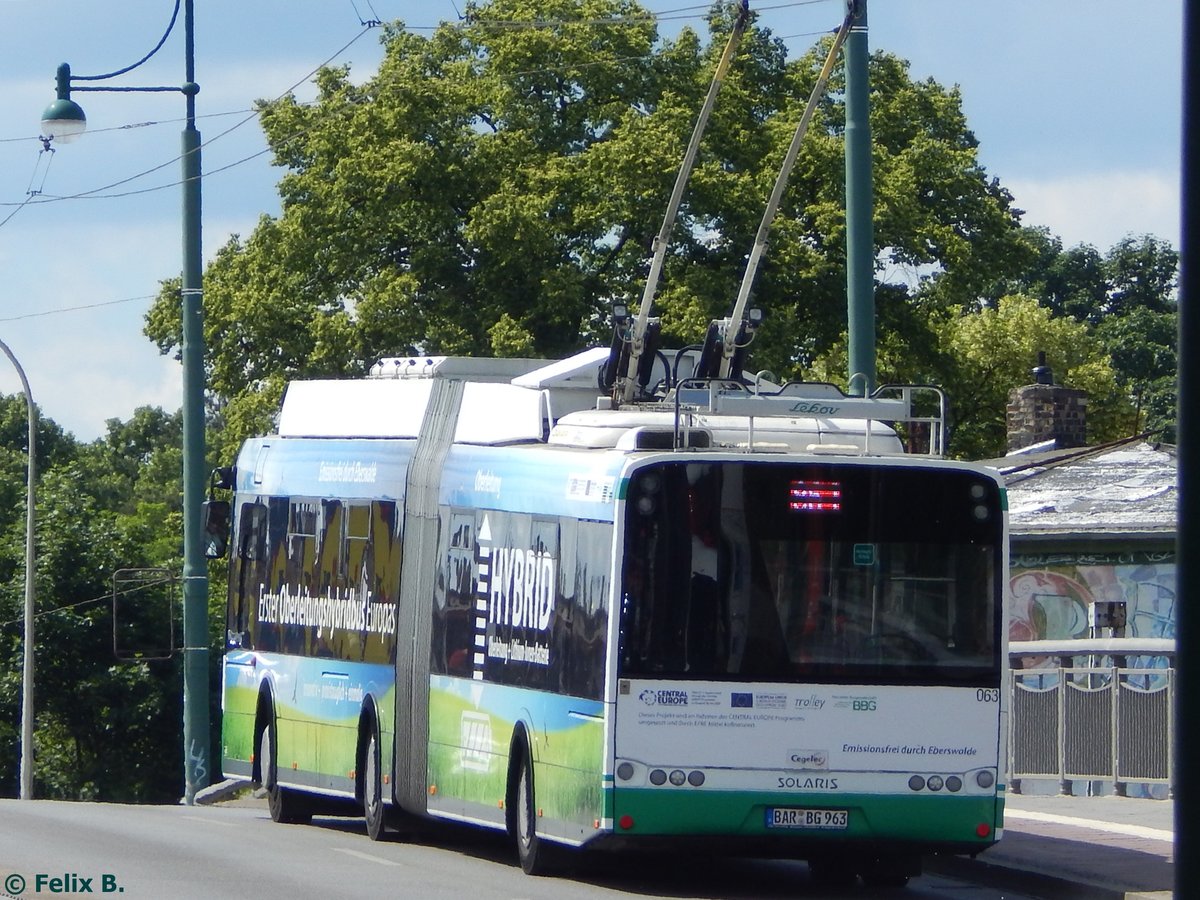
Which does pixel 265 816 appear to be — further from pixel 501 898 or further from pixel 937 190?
pixel 937 190

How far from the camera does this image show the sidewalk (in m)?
11.9

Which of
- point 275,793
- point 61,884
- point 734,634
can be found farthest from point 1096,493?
point 61,884

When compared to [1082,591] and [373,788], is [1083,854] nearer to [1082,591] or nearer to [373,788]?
[373,788]

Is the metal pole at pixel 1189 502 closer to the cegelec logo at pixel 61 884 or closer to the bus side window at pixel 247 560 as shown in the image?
the cegelec logo at pixel 61 884

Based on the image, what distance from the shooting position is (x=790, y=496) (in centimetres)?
1233

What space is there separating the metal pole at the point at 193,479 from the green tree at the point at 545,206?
12.4m

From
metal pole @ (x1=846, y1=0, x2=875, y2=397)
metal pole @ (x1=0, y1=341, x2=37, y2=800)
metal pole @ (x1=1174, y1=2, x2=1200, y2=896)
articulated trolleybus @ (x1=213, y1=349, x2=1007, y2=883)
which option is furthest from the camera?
metal pole @ (x1=0, y1=341, x2=37, y2=800)

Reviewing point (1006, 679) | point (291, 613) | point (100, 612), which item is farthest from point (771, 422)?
point (100, 612)

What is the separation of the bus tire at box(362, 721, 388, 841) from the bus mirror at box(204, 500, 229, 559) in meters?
4.05

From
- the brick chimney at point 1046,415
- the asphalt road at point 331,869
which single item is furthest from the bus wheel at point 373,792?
the brick chimney at point 1046,415

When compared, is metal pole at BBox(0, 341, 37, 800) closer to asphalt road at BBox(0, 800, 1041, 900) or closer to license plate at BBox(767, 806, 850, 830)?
asphalt road at BBox(0, 800, 1041, 900)

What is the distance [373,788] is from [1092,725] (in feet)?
19.6

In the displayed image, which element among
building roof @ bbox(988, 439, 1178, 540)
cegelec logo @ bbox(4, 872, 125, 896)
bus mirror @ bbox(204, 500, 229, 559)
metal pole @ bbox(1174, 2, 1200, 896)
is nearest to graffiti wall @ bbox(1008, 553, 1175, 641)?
building roof @ bbox(988, 439, 1178, 540)

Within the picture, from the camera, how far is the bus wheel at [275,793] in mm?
18281
